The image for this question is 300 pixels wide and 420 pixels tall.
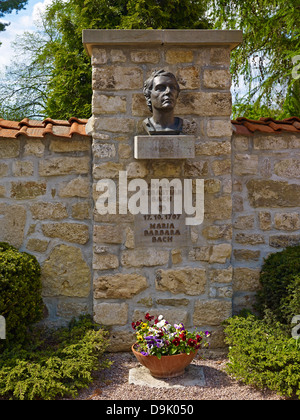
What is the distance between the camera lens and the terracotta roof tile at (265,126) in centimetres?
412

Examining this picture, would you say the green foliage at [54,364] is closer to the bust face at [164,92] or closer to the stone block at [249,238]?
the stone block at [249,238]

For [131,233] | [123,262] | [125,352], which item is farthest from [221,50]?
[125,352]

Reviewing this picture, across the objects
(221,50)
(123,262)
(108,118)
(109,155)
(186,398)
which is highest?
(221,50)

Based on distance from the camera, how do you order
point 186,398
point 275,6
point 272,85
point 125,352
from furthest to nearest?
1. point 272,85
2. point 275,6
3. point 125,352
4. point 186,398

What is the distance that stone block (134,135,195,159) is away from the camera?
3590 millimetres

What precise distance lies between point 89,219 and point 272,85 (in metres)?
4.00

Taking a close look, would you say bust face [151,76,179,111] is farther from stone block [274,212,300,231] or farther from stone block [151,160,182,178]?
stone block [274,212,300,231]

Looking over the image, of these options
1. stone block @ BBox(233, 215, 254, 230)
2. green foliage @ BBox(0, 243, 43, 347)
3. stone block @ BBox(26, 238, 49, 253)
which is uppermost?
stone block @ BBox(233, 215, 254, 230)

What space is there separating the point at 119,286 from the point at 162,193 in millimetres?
871

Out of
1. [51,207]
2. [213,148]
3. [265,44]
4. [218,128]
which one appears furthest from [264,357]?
[265,44]

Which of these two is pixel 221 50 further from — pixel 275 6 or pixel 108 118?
pixel 275 6

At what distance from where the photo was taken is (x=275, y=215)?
166 inches

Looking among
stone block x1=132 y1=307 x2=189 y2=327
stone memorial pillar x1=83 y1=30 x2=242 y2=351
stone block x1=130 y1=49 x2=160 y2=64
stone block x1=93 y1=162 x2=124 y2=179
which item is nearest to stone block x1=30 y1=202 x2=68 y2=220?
stone memorial pillar x1=83 y1=30 x2=242 y2=351

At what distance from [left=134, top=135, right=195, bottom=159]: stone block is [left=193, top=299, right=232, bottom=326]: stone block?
1278mm
